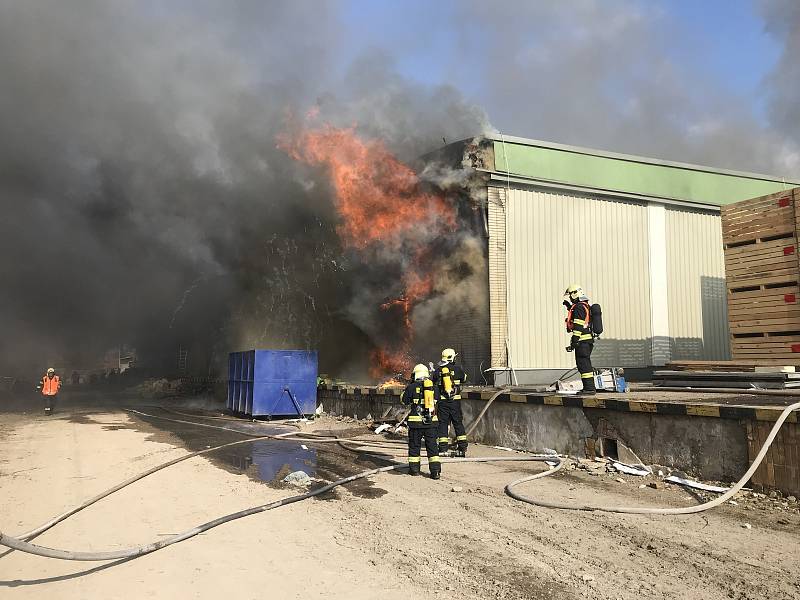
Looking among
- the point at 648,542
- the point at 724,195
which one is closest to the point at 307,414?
the point at 648,542

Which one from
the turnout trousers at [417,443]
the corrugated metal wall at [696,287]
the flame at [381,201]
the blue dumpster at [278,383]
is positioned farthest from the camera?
the corrugated metal wall at [696,287]

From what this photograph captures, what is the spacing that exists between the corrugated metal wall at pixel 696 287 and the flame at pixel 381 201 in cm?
655

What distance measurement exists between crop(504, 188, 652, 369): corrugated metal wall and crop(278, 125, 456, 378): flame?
2.09 metres

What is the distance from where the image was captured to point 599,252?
47.7 ft

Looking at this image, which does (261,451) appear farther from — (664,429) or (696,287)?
(696,287)

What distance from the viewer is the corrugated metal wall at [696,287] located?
15.4 meters

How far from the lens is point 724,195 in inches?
642

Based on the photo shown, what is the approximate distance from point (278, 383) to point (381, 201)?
18.7 ft

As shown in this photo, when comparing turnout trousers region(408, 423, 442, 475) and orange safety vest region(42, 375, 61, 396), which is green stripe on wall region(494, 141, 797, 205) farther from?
orange safety vest region(42, 375, 61, 396)

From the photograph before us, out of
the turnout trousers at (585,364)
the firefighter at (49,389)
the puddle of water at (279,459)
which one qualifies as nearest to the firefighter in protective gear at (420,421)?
the puddle of water at (279,459)

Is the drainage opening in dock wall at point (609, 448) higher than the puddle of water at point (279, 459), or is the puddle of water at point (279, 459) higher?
the drainage opening in dock wall at point (609, 448)

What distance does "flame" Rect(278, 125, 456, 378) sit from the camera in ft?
47.3

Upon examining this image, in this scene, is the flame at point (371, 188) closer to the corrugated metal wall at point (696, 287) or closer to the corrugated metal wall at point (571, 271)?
the corrugated metal wall at point (571, 271)

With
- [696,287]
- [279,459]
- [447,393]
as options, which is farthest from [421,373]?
[696,287]
